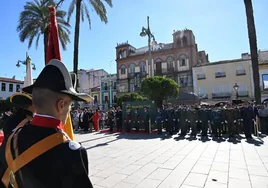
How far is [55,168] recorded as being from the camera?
1.20m

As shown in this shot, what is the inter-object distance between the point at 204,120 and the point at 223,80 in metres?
26.5

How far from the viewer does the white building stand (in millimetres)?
54919

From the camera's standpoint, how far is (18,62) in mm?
22250

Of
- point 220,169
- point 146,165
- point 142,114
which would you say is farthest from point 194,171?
point 142,114

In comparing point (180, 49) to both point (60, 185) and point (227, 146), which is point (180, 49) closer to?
point (227, 146)

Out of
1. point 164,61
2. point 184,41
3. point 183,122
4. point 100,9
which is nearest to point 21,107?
point 183,122

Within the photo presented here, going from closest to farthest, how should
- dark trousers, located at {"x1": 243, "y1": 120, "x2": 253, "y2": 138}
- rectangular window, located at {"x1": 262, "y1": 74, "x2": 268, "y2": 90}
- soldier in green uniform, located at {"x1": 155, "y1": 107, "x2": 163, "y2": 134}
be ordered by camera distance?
1. dark trousers, located at {"x1": 243, "y1": 120, "x2": 253, "y2": 138}
2. soldier in green uniform, located at {"x1": 155, "y1": 107, "x2": 163, "y2": 134}
3. rectangular window, located at {"x1": 262, "y1": 74, "x2": 268, "y2": 90}

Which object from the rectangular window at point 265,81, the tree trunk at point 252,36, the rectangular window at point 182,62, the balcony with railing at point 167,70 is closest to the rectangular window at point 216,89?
the rectangular window at point 265,81

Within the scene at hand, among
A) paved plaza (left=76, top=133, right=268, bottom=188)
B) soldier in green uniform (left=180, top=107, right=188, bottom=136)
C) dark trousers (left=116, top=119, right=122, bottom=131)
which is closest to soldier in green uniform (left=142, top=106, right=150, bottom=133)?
dark trousers (left=116, top=119, right=122, bottom=131)

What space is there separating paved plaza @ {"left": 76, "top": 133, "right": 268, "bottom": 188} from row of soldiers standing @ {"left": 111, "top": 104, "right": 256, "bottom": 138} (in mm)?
2715

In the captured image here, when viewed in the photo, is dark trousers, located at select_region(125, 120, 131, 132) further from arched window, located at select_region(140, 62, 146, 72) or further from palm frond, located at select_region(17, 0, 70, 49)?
arched window, located at select_region(140, 62, 146, 72)

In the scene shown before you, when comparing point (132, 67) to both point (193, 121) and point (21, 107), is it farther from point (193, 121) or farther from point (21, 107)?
point (21, 107)

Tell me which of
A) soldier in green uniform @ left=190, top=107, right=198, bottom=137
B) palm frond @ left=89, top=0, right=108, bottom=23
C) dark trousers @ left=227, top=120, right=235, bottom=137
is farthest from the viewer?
palm frond @ left=89, top=0, right=108, bottom=23

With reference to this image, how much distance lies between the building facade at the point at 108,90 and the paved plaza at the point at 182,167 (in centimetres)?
4097
